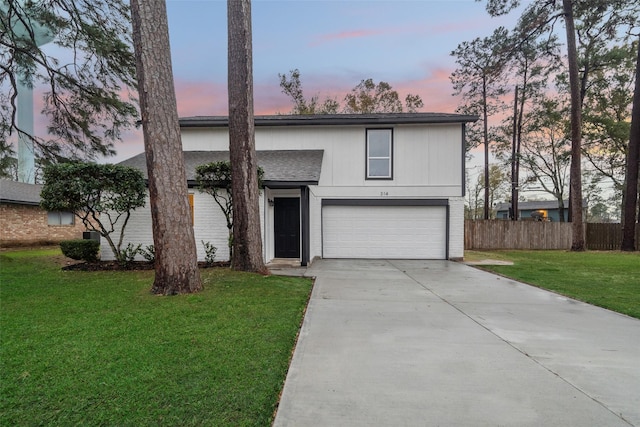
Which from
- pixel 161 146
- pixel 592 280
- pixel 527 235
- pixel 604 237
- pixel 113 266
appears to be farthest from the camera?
pixel 604 237

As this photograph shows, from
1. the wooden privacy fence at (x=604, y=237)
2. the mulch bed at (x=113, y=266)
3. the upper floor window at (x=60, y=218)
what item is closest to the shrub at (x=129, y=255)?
the mulch bed at (x=113, y=266)

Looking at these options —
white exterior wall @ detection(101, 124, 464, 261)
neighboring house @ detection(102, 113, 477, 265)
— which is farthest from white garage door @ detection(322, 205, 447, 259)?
white exterior wall @ detection(101, 124, 464, 261)

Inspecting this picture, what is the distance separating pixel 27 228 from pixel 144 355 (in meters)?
17.6

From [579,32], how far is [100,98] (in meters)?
23.8

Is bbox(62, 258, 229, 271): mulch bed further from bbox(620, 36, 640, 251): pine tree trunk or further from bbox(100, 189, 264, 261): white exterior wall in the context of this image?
bbox(620, 36, 640, 251): pine tree trunk

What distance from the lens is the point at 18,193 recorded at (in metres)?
15.5

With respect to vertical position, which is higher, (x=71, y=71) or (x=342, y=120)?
(x=71, y=71)

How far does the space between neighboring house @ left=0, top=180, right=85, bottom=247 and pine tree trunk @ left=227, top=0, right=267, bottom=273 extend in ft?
45.1

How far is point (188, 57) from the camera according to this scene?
11.7 m

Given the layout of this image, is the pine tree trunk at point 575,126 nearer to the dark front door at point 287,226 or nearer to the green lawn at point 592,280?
the green lawn at point 592,280

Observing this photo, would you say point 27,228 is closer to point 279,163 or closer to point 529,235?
point 279,163

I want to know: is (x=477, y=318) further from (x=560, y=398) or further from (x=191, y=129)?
(x=191, y=129)

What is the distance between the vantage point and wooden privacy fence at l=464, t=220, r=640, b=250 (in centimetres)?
1650

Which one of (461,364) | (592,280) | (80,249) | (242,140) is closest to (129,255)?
(80,249)
